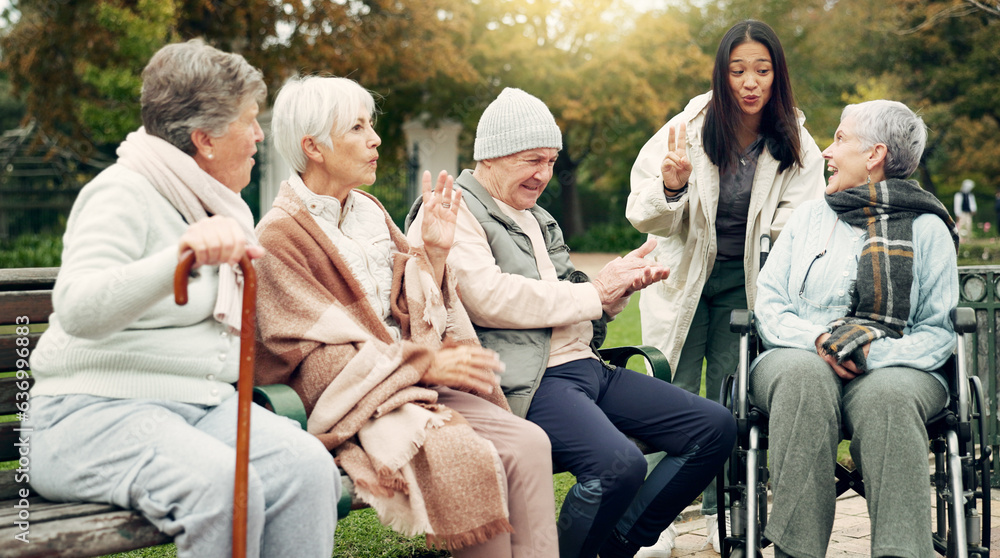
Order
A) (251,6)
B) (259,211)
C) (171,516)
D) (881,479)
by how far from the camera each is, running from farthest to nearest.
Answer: (259,211)
(251,6)
(881,479)
(171,516)

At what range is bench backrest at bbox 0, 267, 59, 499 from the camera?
265 cm

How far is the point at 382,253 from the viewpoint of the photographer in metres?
2.90

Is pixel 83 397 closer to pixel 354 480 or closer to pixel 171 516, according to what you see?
pixel 171 516

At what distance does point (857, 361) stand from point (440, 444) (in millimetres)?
1446

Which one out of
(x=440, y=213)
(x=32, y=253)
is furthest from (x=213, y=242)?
(x=32, y=253)

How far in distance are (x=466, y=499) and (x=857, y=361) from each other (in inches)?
55.7

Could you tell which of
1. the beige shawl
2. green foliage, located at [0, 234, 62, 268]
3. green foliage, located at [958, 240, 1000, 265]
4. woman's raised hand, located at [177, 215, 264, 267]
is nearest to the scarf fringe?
the beige shawl

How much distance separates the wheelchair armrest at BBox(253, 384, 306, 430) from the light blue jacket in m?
1.68

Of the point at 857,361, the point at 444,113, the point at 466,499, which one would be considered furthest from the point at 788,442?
the point at 444,113

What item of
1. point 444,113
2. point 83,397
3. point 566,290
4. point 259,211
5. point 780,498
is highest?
point 444,113

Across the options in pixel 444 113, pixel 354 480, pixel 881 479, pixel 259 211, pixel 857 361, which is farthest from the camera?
pixel 444 113

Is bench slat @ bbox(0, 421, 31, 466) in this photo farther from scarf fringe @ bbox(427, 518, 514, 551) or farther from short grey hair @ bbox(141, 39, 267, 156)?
scarf fringe @ bbox(427, 518, 514, 551)

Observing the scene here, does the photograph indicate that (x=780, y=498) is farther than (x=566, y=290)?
No

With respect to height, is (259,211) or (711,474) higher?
(259,211)
